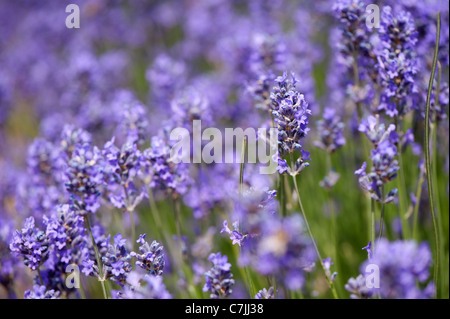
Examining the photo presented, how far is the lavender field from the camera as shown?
1304 mm

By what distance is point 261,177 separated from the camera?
1.41 meters

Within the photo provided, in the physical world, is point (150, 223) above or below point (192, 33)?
below

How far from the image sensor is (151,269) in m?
1.33

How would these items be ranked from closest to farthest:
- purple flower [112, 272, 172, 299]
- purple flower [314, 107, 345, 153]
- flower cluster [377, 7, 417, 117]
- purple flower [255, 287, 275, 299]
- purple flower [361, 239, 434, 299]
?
1. purple flower [361, 239, 434, 299]
2. purple flower [112, 272, 172, 299]
3. purple flower [255, 287, 275, 299]
4. flower cluster [377, 7, 417, 117]
5. purple flower [314, 107, 345, 153]

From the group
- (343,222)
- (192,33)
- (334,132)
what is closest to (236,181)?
(334,132)

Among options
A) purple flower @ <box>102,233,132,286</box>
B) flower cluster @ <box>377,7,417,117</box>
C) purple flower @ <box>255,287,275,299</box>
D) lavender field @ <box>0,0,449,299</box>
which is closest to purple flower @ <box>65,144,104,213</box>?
lavender field @ <box>0,0,449,299</box>

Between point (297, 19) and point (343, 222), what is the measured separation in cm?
162

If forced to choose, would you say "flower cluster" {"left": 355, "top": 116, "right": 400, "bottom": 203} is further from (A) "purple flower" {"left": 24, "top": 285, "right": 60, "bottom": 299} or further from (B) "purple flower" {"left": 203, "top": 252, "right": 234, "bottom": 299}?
(A) "purple flower" {"left": 24, "top": 285, "right": 60, "bottom": 299}

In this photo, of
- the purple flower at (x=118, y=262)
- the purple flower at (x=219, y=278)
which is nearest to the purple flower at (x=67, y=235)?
the purple flower at (x=118, y=262)

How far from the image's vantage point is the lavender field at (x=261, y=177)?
1.30 metres

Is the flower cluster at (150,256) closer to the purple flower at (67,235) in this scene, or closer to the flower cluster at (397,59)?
the purple flower at (67,235)

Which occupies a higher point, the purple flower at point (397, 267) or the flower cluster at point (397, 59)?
the flower cluster at point (397, 59)
